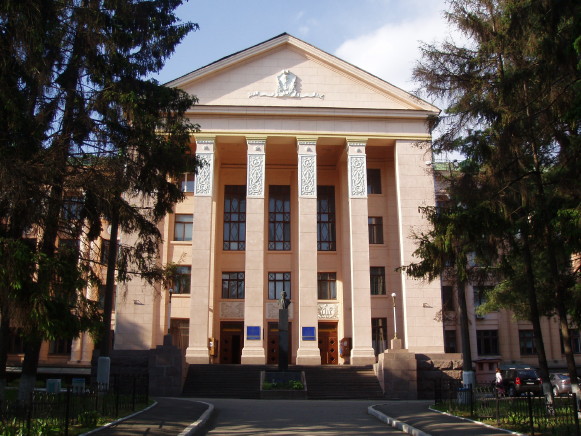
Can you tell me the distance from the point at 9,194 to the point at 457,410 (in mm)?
13167

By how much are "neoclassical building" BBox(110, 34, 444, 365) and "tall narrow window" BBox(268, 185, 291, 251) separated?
0.07 meters

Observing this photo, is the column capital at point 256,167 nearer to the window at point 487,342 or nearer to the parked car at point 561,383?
the parked car at point 561,383

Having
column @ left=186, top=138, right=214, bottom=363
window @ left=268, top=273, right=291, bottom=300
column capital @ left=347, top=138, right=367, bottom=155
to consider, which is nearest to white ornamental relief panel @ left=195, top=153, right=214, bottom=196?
column @ left=186, top=138, right=214, bottom=363

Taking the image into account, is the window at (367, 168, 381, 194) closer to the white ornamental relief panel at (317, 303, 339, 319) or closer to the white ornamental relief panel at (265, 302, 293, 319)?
the white ornamental relief panel at (317, 303, 339, 319)

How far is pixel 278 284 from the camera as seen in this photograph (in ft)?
130

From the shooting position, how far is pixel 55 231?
1505 cm

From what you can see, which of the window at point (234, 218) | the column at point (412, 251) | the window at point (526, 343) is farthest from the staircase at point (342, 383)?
the window at point (526, 343)

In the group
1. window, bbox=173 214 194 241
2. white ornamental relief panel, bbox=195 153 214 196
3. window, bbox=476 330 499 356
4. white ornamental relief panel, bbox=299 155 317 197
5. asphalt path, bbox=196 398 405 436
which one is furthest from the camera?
window, bbox=476 330 499 356

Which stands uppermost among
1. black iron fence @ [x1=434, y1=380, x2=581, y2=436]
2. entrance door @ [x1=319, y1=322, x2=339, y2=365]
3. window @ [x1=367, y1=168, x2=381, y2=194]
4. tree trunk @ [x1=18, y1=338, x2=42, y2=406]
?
window @ [x1=367, y1=168, x2=381, y2=194]

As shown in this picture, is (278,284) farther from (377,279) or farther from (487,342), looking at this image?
(487,342)

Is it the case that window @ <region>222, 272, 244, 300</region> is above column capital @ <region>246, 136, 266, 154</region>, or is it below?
below

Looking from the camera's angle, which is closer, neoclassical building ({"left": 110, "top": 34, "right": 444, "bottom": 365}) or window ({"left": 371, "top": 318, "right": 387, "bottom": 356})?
neoclassical building ({"left": 110, "top": 34, "right": 444, "bottom": 365})

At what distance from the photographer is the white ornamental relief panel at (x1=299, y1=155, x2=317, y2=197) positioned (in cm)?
3631

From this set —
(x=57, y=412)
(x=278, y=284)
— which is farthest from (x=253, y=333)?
(x=57, y=412)
